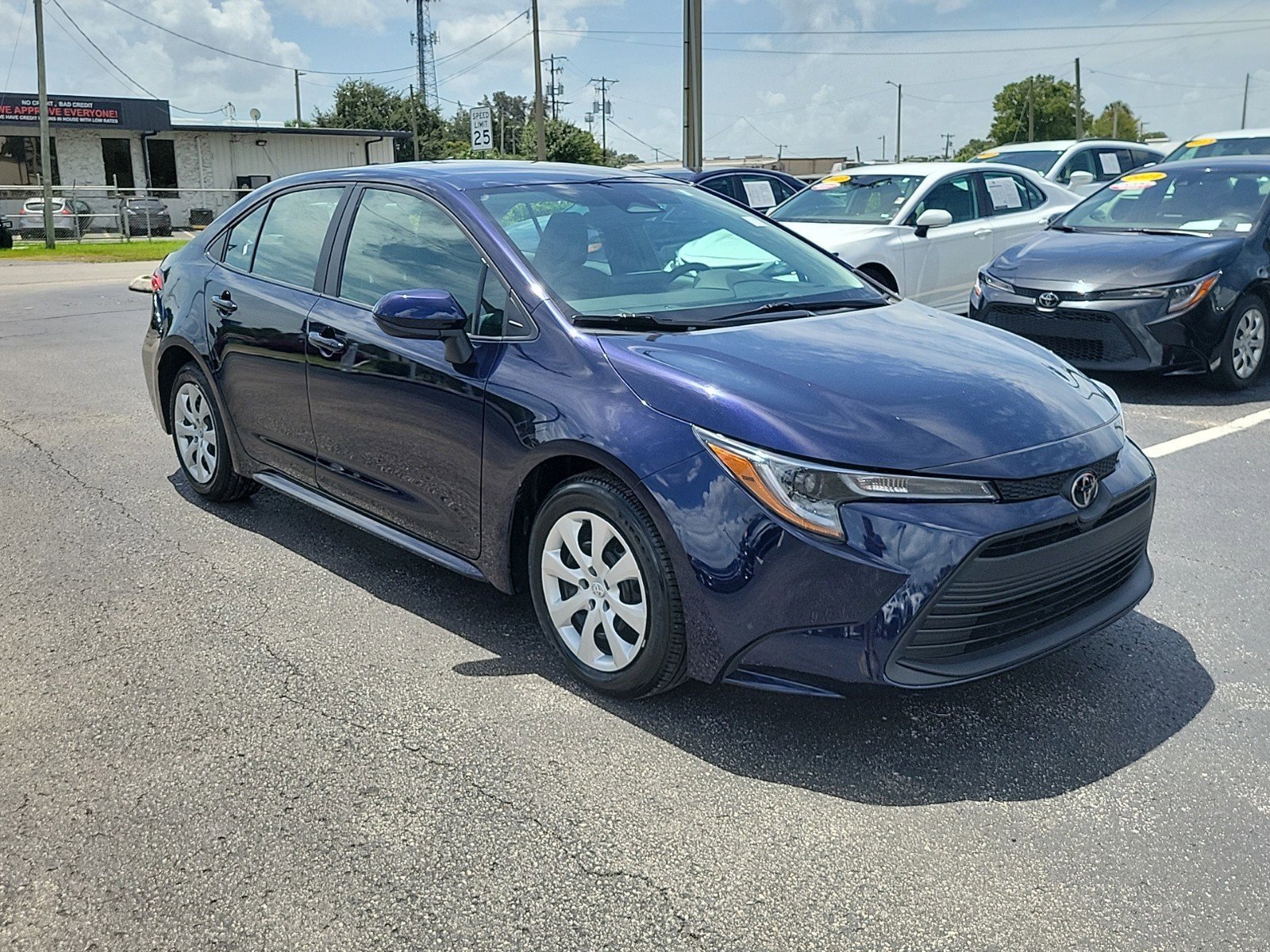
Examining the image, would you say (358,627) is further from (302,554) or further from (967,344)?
(967,344)

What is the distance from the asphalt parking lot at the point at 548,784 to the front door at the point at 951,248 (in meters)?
5.97

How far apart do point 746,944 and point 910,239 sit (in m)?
8.60

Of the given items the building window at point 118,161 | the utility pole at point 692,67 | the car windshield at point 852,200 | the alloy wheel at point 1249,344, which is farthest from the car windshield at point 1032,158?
the building window at point 118,161

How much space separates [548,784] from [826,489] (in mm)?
1057

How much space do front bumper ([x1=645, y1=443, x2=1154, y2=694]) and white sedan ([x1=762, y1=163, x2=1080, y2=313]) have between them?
6793 millimetres

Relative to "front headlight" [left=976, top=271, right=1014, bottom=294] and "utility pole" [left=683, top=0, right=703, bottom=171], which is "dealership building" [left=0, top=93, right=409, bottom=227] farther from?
"front headlight" [left=976, top=271, right=1014, bottom=294]

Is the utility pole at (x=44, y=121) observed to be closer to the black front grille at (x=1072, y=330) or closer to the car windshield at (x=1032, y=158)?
the car windshield at (x=1032, y=158)

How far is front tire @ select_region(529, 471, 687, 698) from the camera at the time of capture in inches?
130

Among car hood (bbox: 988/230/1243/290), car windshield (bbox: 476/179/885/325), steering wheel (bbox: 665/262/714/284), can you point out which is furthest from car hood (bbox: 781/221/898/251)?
steering wheel (bbox: 665/262/714/284)

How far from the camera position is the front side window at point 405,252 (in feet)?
13.4

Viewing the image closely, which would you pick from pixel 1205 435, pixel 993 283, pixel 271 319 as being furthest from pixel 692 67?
pixel 271 319

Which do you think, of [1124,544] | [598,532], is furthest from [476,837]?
[1124,544]

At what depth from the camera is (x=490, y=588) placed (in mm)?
4523

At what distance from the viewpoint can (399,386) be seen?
412 centimetres
